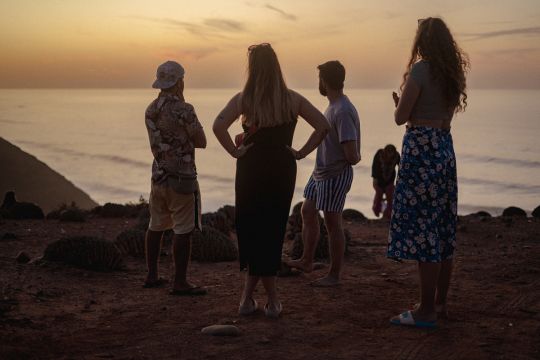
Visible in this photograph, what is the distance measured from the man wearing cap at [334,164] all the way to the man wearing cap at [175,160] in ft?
3.89

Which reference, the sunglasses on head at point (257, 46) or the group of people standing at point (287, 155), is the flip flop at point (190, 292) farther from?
the sunglasses on head at point (257, 46)

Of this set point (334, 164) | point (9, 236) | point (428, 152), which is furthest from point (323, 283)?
point (9, 236)

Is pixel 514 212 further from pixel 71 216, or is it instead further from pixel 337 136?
pixel 337 136

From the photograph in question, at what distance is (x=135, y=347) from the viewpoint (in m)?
5.13

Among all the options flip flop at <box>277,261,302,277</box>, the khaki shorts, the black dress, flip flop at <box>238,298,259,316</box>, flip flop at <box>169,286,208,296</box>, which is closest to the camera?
the black dress

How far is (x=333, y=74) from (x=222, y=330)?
8.82ft

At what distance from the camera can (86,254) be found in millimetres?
8148

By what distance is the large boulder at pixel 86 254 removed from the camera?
320 inches

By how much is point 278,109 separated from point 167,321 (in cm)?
195

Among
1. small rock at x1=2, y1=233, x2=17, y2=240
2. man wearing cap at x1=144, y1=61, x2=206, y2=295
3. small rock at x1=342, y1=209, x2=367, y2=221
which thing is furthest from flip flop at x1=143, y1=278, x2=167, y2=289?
small rock at x1=342, y1=209, x2=367, y2=221

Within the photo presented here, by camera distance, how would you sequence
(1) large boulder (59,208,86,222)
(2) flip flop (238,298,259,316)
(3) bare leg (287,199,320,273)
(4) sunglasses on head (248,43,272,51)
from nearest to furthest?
(4) sunglasses on head (248,43,272,51) < (2) flip flop (238,298,259,316) < (3) bare leg (287,199,320,273) < (1) large boulder (59,208,86,222)

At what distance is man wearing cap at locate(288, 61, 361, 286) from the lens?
6676mm

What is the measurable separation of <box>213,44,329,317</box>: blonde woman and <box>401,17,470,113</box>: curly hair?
0.94 m

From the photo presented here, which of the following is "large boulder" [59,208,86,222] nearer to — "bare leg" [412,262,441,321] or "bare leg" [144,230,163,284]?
"bare leg" [144,230,163,284]
